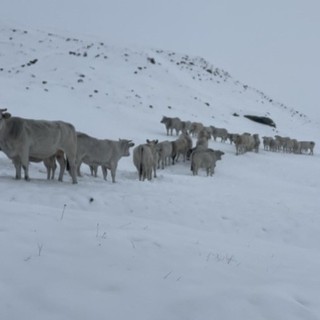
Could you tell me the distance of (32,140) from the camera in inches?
465

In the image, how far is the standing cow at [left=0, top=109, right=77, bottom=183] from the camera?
1153 cm

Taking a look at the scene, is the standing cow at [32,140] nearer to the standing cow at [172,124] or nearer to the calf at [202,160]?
the calf at [202,160]

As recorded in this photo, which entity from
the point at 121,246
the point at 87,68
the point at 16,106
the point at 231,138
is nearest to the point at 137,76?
the point at 87,68

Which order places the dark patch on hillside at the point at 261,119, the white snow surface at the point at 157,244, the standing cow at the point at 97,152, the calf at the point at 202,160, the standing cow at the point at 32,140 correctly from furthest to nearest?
the dark patch on hillside at the point at 261,119, the calf at the point at 202,160, the standing cow at the point at 97,152, the standing cow at the point at 32,140, the white snow surface at the point at 157,244

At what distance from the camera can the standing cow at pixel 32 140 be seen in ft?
37.8

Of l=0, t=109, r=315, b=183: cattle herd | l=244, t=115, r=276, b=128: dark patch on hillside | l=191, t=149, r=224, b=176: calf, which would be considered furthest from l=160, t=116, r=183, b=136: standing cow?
l=244, t=115, r=276, b=128: dark patch on hillside

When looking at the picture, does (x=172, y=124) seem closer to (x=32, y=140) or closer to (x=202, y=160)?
(x=202, y=160)

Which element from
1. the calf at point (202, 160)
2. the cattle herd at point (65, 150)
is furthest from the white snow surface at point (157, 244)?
the calf at point (202, 160)

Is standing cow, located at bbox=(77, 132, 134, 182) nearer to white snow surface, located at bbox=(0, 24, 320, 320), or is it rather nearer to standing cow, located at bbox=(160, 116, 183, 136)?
white snow surface, located at bbox=(0, 24, 320, 320)

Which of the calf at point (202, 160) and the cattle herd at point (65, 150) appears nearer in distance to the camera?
the cattle herd at point (65, 150)

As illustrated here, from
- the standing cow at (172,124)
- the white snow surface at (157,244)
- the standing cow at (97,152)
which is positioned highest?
the standing cow at (172,124)

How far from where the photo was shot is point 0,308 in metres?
3.71

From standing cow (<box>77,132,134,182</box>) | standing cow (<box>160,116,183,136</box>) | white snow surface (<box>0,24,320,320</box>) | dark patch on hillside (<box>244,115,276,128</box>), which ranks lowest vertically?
white snow surface (<box>0,24,320,320</box>)

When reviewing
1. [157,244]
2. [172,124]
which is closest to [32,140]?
[157,244]
